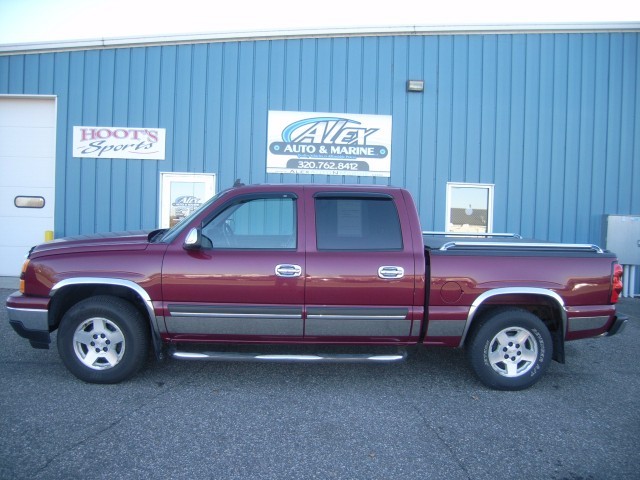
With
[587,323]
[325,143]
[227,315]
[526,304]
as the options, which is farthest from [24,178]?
[587,323]

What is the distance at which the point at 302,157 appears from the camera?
8.58 meters

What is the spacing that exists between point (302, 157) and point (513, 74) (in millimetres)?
4377

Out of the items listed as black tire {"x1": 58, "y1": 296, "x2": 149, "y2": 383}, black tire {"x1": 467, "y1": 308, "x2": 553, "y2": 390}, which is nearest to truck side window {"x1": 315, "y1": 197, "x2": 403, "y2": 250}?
black tire {"x1": 467, "y1": 308, "x2": 553, "y2": 390}

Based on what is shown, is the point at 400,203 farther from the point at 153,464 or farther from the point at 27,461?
the point at 27,461

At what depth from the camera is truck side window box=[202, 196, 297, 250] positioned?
4055 mm

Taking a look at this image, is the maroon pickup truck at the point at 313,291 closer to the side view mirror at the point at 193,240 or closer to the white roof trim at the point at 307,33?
the side view mirror at the point at 193,240

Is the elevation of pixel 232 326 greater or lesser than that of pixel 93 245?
lesser

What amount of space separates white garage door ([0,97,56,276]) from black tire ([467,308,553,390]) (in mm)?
8451

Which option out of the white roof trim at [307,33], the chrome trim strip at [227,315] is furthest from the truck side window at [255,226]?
the white roof trim at [307,33]

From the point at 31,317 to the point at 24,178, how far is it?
20.7ft

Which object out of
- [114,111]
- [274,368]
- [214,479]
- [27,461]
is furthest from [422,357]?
[114,111]

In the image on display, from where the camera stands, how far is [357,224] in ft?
13.6

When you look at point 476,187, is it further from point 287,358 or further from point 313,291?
point 287,358

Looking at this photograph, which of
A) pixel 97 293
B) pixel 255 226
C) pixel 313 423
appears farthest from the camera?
pixel 255 226
